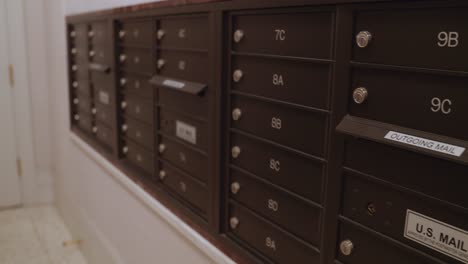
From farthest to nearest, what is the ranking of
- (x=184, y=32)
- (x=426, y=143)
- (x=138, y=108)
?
→ (x=138, y=108)
(x=184, y=32)
(x=426, y=143)

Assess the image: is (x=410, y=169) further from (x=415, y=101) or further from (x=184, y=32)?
(x=184, y=32)

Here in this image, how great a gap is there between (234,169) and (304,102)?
29 cm

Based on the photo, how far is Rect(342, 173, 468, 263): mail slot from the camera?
537mm

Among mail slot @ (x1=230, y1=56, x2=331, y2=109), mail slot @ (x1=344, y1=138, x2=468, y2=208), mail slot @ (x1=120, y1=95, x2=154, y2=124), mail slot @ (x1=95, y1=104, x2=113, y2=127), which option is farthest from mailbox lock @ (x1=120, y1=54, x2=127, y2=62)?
mail slot @ (x1=344, y1=138, x2=468, y2=208)

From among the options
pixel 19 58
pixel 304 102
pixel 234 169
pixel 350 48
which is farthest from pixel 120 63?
pixel 19 58

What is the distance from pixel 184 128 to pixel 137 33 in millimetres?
427

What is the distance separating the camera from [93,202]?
2080 millimetres

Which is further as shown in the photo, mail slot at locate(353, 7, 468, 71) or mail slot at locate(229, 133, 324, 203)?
mail slot at locate(229, 133, 324, 203)

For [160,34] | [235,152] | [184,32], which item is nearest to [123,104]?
[160,34]

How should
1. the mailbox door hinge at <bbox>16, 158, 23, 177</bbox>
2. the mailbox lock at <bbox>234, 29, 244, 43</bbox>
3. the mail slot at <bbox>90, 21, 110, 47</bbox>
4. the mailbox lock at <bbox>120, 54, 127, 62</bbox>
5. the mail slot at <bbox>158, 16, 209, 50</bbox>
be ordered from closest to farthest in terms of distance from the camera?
the mailbox lock at <bbox>234, 29, 244, 43</bbox>
the mail slot at <bbox>158, 16, 209, 50</bbox>
the mailbox lock at <bbox>120, 54, 127, 62</bbox>
the mail slot at <bbox>90, 21, 110, 47</bbox>
the mailbox door hinge at <bbox>16, 158, 23, 177</bbox>

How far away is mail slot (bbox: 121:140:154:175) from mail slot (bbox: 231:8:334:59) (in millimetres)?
658

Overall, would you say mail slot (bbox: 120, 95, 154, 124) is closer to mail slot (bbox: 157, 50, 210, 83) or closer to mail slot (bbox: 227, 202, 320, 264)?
mail slot (bbox: 157, 50, 210, 83)

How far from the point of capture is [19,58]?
2.89 m

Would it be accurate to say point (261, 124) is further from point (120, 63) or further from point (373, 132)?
point (120, 63)
